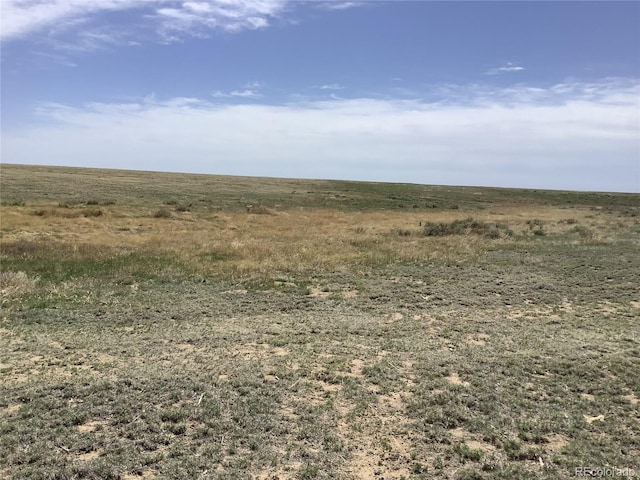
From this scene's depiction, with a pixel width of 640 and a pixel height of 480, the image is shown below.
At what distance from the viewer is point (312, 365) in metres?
8.05

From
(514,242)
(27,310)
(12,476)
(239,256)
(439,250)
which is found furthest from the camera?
(514,242)

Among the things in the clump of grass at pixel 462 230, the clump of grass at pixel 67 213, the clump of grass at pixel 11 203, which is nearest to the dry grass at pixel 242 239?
the clump of grass at pixel 67 213

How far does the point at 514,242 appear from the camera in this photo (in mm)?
25141

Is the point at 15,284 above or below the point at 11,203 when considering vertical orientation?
below

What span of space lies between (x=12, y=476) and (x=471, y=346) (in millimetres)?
7531

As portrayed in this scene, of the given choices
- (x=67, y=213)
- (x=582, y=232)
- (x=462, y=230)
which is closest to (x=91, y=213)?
(x=67, y=213)

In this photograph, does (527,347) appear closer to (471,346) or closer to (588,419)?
(471,346)

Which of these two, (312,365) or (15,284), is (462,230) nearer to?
(312,365)

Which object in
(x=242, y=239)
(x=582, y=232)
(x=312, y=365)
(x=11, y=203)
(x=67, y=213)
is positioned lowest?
(x=312, y=365)

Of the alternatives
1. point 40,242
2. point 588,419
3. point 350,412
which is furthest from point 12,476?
point 40,242

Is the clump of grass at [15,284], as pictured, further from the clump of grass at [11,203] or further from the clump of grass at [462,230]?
the clump of grass at [11,203]

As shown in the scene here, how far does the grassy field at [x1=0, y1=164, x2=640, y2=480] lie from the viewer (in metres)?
5.22

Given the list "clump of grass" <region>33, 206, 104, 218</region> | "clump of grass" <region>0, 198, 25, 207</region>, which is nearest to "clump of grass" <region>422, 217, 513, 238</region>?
"clump of grass" <region>33, 206, 104, 218</region>

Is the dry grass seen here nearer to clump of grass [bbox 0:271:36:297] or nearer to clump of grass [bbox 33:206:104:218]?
clump of grass [bbox 33:206:104:218]
